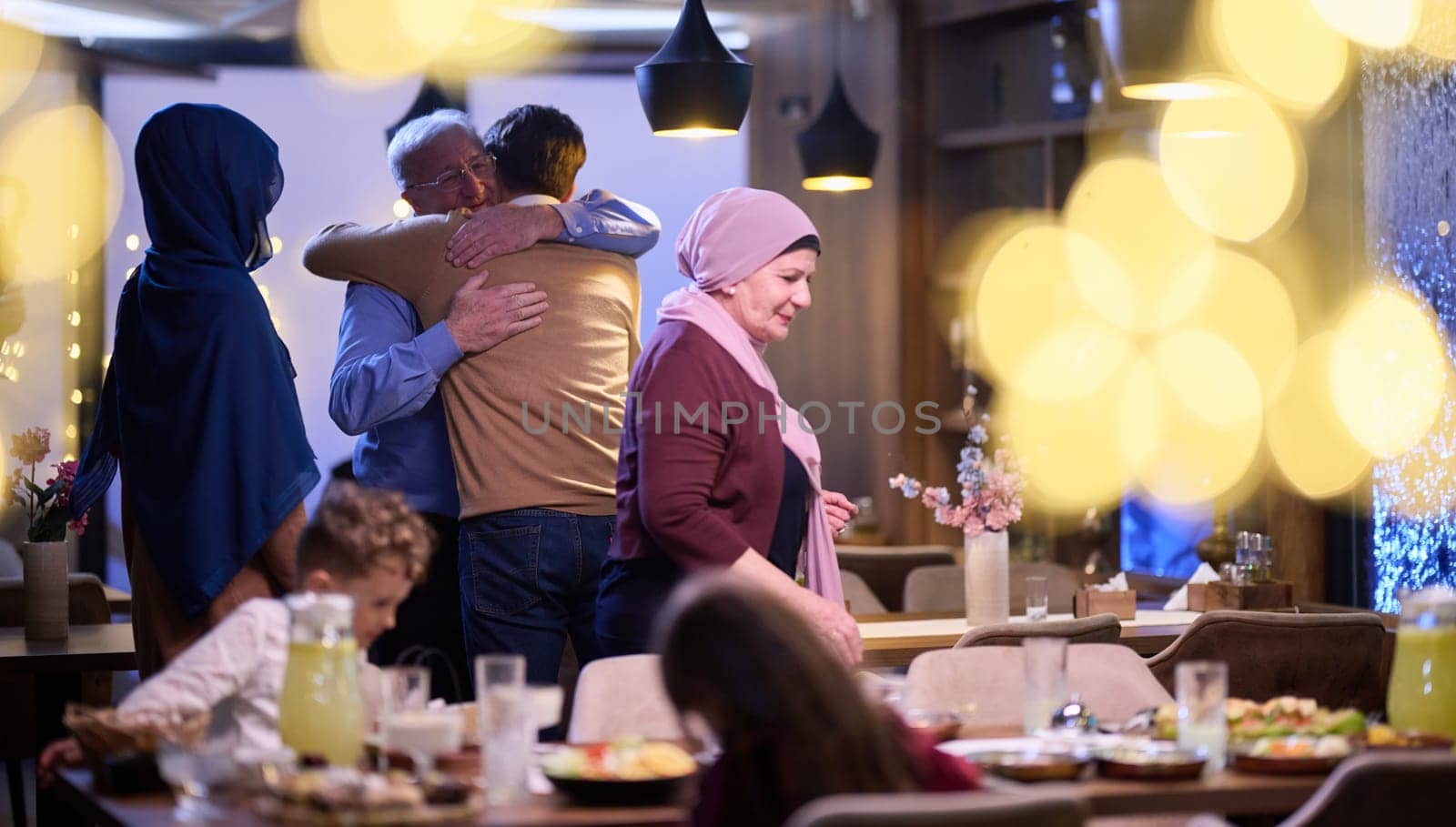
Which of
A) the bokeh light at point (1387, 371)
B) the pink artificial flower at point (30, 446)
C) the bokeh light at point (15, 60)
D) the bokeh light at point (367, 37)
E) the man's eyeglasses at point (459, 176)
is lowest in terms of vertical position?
the pink artificial flower at point (30, 446)

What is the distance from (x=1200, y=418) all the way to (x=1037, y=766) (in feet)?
14.3

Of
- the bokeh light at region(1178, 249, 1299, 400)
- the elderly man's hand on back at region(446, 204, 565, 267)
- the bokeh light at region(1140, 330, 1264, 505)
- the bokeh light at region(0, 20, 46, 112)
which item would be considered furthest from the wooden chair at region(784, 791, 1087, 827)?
the bokeh light at region(0, 20, 46, 112)

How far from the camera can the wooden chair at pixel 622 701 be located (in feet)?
8.91

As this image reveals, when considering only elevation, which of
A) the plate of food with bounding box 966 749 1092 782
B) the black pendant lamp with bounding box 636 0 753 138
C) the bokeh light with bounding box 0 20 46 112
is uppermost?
the bokeh light with bounding box 0 20 46 112

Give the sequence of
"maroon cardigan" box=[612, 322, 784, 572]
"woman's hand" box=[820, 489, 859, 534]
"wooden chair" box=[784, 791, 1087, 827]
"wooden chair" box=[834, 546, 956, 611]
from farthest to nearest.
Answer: "wooden chair" box=[834, 546, 956, 611], "woman's hand" box=[820, 489, 859, 534], "maroon cardigan" box=[612, 322, 784, 572], "wooden chair" box=[784, 791, 1087, 827]

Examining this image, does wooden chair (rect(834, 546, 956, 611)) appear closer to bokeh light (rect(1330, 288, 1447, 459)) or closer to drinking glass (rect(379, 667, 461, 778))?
bokeh light (rect(1330, 288, 1447, 459))

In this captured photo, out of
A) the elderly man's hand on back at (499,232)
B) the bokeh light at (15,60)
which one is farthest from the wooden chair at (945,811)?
the bokeh light at (15,60)

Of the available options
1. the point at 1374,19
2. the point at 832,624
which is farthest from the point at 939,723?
the point at 1374,19

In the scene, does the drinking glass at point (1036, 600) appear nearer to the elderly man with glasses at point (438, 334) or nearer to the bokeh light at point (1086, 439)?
the elderly man with glasses at point (438, 334)

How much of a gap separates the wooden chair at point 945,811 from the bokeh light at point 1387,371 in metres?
3.47

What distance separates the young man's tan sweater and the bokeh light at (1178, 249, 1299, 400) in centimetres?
282

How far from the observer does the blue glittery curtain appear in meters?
4.77

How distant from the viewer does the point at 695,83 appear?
425 cm

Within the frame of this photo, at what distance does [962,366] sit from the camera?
7590 millimetres
